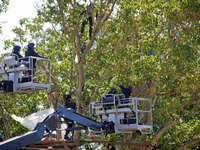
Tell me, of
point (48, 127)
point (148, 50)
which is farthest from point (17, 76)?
point (148, 50)

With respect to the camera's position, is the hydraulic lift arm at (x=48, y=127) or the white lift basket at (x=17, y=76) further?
the white lift basket at (x=17, y=76)

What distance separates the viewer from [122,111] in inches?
488

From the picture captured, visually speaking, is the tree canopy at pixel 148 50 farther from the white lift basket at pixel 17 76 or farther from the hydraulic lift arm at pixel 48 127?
the hydraulic lift arm at pixel 48 127

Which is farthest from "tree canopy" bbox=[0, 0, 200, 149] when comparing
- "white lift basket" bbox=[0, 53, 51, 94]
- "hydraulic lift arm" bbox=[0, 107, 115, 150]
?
"hydraulic lift arm" bbox=[0, 107, 115, 150]

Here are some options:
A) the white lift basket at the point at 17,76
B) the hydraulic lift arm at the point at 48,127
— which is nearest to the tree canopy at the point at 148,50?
the white lift basket at the point at 17,76

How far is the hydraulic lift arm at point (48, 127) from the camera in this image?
878 cm

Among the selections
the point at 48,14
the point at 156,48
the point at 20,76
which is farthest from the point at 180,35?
the point at 20,76

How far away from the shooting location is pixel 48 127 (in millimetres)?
10211

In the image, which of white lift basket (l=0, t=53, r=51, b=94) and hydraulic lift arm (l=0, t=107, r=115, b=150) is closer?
hydraulic lift arm (l=0, t=107, r=115, b=150)

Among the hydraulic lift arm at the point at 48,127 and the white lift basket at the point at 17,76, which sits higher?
the white lift basket at the point at 17,76

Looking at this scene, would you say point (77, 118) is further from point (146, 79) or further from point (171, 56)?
point (171, 56)

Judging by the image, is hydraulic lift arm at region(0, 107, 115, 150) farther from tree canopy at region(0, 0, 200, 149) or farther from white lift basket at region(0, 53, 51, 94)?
tree canopy at region(0, 0, 200, 149)

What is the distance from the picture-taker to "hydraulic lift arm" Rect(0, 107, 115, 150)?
8.78 metres

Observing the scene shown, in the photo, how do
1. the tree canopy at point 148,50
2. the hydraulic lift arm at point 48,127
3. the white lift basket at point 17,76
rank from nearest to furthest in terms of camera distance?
the hydraulic lift arm at point 48,127
the white lift basket at point 17,76
the tree canopy at point 148,50
